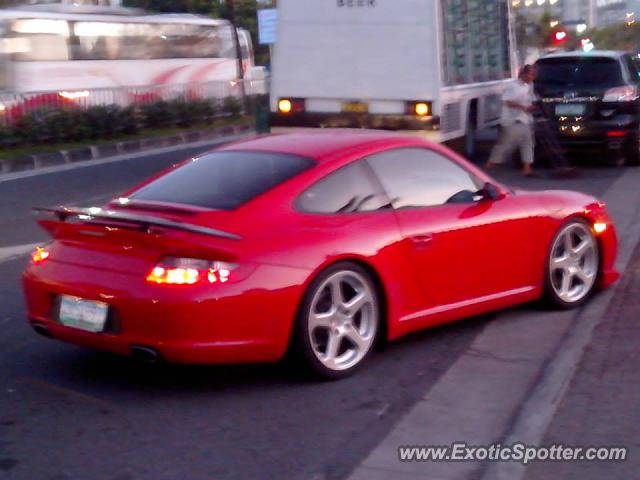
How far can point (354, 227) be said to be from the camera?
20.0ft

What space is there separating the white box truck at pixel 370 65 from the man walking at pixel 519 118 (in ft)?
2.68

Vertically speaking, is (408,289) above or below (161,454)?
above

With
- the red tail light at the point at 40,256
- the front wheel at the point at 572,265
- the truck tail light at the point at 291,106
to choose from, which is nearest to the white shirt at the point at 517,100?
the truck tail light at the point at 291,106

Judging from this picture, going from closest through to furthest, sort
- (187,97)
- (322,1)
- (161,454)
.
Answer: (161,454)
(322,1)
(187,97)

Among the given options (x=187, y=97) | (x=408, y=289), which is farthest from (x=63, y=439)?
(x=187, y=97)

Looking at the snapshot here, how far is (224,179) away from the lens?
6336mm

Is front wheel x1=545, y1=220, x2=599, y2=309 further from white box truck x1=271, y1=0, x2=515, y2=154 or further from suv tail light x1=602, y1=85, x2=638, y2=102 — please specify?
suv tail light x1=602, y1=85, x2=638, y2=102

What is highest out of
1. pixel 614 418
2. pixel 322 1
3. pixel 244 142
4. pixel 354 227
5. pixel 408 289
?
pixel 322 1

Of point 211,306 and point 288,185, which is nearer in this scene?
point 211,306

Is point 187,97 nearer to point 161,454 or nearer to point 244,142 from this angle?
point 244,142

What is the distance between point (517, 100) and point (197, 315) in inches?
415

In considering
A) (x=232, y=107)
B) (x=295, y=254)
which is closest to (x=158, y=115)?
(x=232, y=107)

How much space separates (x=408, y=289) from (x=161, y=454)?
2000 millimetres

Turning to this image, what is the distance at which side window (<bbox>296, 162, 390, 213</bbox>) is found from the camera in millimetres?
6094
